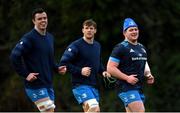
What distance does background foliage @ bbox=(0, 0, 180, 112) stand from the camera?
1809cm

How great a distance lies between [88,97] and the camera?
414 inches

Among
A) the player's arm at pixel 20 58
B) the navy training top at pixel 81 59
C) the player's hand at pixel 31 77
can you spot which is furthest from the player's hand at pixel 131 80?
the player's arm at pixel 20 58

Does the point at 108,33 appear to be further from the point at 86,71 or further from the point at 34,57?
the point at 34,57

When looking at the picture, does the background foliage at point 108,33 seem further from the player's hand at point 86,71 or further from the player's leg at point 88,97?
the player's hand at point 86,71

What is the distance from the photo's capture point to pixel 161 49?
63.4 ft

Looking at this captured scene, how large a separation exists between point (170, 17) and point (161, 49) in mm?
1178

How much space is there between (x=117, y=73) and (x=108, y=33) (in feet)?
27.8

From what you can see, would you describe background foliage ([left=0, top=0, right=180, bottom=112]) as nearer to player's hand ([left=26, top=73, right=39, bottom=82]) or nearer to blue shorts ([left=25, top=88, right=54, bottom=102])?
blue shorts ([left=25, top=88, right=54, bottom=102])

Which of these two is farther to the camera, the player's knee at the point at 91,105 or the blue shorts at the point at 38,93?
the player's knee at the point at 91,105

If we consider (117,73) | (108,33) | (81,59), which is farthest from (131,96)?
(108,33)

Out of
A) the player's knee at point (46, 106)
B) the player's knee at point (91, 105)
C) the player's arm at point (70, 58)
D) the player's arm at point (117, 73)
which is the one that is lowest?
the player's knee at point (91, 105)

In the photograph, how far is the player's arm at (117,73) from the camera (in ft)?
32.5

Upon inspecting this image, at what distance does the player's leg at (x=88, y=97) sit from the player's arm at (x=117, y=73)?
2.03 feet

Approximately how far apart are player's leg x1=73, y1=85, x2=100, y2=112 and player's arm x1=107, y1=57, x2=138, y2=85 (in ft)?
2.03
